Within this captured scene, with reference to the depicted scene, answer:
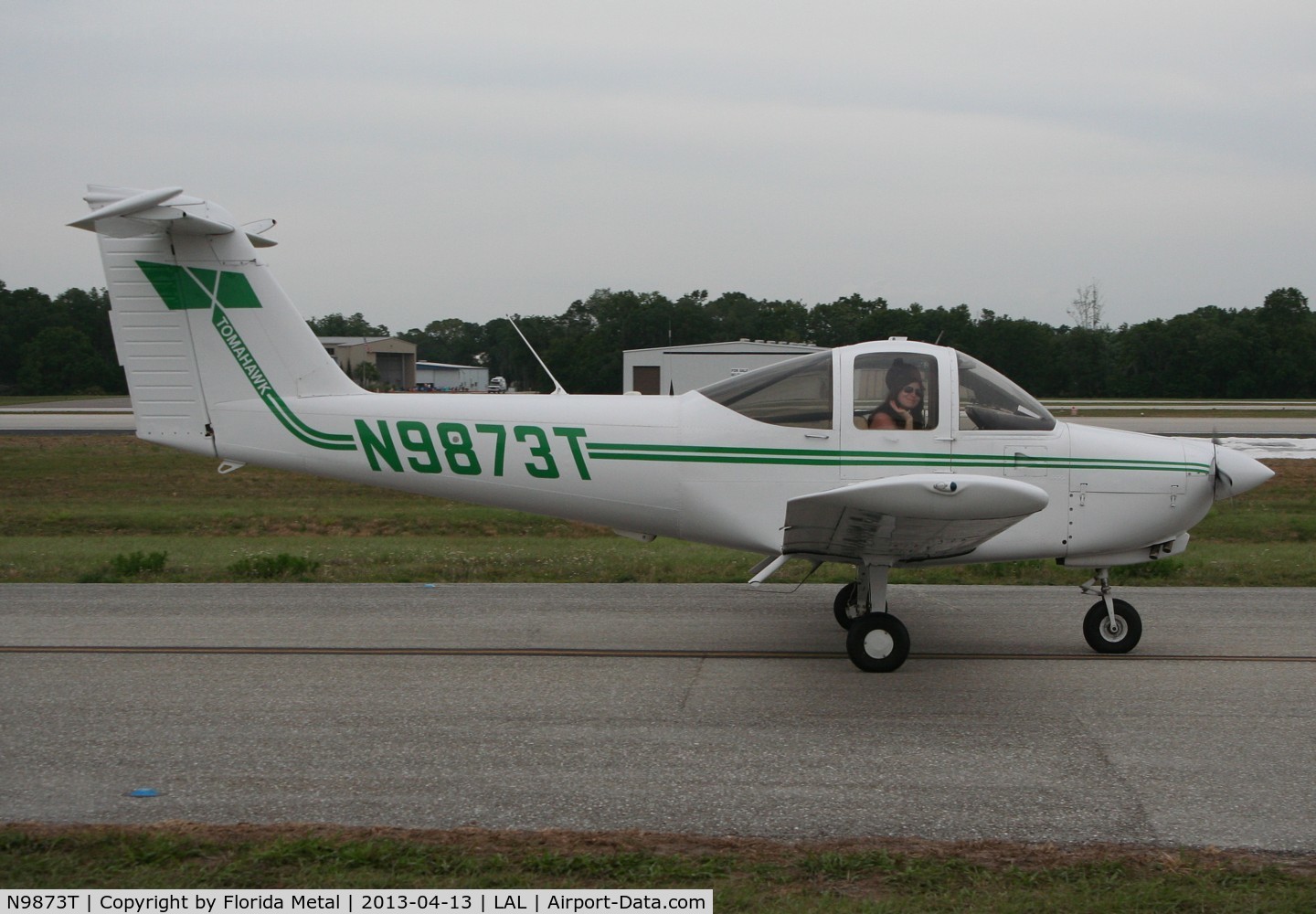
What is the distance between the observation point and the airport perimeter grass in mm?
11281

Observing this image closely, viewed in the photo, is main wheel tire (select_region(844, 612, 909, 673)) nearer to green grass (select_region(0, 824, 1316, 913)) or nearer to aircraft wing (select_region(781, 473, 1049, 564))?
aircraft wing (select_region(781, 473, 1049, 564))

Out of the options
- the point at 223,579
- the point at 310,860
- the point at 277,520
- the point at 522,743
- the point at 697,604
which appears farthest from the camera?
the point at 277,520

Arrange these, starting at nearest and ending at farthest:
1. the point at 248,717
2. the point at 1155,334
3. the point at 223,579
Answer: the point at 248,717 < the point at 223,579 < the point at 1155,334

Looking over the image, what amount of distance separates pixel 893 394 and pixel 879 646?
5.44ft

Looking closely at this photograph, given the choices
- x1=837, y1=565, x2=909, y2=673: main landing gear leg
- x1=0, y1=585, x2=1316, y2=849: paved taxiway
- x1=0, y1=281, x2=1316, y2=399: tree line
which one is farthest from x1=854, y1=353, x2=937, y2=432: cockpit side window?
x1=0, y1=281, x2=1316, y2=399: tree line

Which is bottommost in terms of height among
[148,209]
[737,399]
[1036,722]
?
[1036,722]

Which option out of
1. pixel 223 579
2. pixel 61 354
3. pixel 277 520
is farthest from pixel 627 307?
pixel 61 354

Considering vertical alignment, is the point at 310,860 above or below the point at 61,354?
below

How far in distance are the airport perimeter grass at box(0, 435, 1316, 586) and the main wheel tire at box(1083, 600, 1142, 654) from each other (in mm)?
3230

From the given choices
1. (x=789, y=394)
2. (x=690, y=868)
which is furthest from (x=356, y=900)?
(x=789, y=394)

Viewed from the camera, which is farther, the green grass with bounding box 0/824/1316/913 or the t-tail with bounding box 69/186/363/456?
the t-tail with bounding box 69/186/363/456

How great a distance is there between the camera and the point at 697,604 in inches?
383

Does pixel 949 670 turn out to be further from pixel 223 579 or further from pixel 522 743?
pixel 223 579

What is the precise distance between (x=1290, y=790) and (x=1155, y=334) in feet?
213
